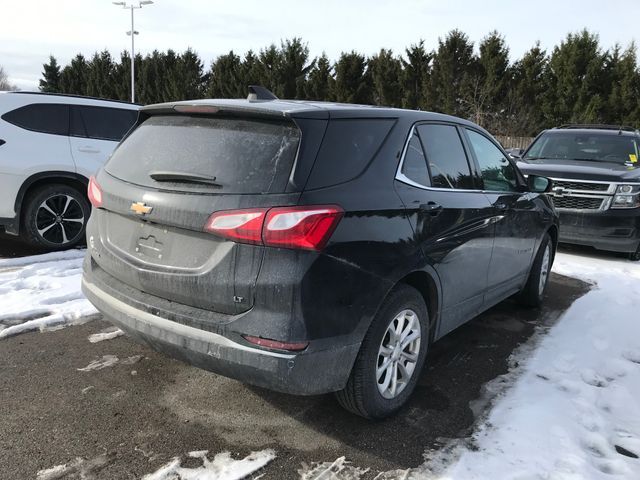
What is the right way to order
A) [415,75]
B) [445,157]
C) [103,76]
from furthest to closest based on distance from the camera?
1. [103,76]
2. [415,75]
3. [445,157]

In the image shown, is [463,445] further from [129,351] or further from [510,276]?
[129,351]

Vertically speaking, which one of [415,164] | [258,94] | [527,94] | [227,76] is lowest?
[415,164]

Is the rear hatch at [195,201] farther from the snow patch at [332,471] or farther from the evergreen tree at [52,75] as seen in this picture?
the evergreen tree at [52,75]

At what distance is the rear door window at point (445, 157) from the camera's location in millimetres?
3486

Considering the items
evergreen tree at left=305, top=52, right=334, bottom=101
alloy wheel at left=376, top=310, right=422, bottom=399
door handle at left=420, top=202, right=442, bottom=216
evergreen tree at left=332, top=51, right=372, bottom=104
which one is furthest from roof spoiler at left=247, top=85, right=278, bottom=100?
evergreen tree at left=305, top=52, right=334, bottom=101

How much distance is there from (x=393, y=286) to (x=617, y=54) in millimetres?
32064

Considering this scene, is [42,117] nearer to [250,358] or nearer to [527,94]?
[250,358]

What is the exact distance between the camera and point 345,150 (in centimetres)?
281

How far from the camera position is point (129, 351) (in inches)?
153

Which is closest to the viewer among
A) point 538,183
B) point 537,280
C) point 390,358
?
point 390,358

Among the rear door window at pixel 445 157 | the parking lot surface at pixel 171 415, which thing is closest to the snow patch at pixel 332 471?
the parking lot surface at pixel 171 415

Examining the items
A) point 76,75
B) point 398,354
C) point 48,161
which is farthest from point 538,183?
point 76,75

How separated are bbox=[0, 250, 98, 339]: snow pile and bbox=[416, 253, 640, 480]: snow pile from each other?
308 centimetres

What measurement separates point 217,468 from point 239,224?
45.9 inches
